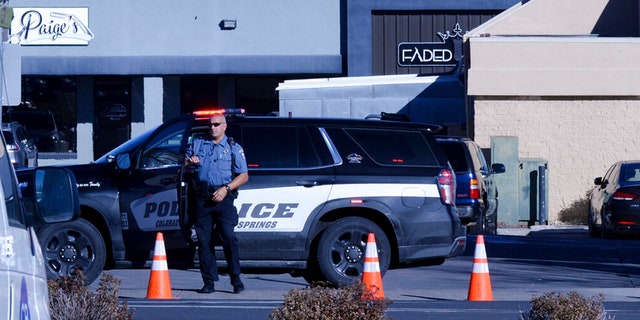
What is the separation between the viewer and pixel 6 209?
4133 millimetres

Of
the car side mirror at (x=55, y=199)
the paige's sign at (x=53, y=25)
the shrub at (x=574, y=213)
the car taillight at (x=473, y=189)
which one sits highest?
the paige's sign at (x=53, y=25)

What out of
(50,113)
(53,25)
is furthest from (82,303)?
(50,113)

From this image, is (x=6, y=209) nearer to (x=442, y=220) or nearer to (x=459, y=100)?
(x=442, y=220)

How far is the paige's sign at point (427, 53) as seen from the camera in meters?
29.8

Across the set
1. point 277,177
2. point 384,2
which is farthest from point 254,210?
point 384,2

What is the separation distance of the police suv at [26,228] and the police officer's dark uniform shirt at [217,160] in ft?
19.1

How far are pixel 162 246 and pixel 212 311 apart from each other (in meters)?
0.92

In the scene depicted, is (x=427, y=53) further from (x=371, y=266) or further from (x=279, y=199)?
(x=371, y=266)

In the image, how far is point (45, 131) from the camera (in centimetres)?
3161

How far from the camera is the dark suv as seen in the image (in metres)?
17.4

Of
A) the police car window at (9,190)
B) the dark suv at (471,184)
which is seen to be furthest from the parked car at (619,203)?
the police car window at (9,190)

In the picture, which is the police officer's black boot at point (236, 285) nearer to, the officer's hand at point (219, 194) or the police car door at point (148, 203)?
the police car door at point (148, 203)

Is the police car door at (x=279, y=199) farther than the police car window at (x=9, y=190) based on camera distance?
Yes

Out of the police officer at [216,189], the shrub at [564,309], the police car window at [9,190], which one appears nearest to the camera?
the police car window at [9,190]
